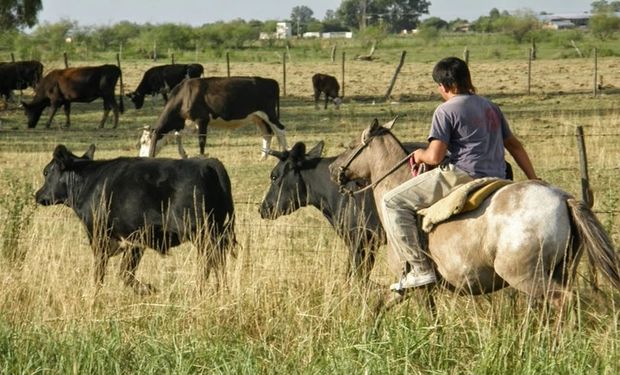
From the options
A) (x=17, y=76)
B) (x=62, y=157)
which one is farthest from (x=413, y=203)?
(x=17, y=76)

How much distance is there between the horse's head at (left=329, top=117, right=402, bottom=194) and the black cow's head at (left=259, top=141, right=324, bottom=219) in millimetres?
1802

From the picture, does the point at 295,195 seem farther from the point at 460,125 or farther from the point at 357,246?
the point at 460,125

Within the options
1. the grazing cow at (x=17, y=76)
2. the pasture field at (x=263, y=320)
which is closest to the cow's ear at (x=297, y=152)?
the pasture field at (x=263, y=320)

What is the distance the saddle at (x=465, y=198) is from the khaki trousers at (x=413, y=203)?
0.14 meters

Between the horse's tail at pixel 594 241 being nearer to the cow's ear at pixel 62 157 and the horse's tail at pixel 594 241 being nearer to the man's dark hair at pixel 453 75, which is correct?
the man's dark hair at pixel 453 75

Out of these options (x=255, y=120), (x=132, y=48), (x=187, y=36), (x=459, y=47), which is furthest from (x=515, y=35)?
(x=255, y=120)

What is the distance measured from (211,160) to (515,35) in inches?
2915

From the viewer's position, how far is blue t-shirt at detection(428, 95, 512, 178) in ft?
25.8

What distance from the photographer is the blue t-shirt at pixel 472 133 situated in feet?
25.8

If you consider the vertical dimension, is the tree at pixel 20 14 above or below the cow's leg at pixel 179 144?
above

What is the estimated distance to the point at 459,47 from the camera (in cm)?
Answer: 7156

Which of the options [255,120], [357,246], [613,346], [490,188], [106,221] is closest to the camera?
[613,346]

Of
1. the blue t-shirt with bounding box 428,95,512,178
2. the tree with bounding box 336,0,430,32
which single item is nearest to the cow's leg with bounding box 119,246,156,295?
the blue t-shirt with bounding box 428,95,512,178

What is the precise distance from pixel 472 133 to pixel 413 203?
58cm
